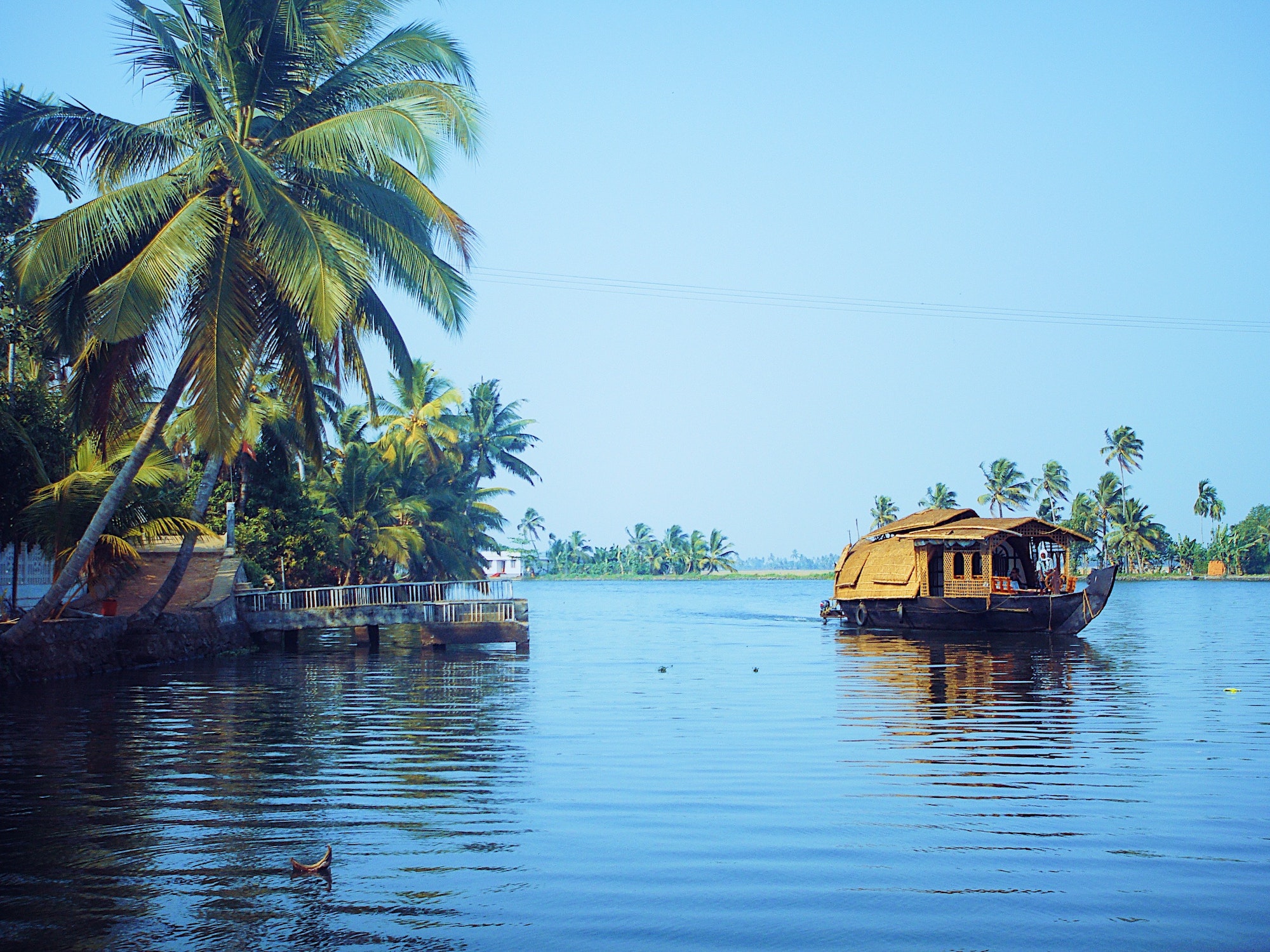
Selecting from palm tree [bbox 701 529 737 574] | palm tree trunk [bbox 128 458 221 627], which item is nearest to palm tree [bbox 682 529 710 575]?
palm tree [bbox 701 529 737 574]

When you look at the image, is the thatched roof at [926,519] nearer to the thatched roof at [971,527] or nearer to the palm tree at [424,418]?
the thatched roof at [971,527]

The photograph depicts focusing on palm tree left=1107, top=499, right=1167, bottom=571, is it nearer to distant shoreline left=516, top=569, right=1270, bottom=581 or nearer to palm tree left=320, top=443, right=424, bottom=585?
distant shoreline left=516, top=569, right=1270, bottom=581

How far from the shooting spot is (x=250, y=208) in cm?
1580

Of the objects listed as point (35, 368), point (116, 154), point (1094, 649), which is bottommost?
point (1094, 649)

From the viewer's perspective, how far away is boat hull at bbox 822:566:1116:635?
3169cm

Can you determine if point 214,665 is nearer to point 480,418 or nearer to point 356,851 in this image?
point 356,851

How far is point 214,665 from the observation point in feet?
79.4

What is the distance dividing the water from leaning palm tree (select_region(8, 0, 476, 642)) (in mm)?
5391

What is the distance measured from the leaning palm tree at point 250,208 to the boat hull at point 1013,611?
21554 mm

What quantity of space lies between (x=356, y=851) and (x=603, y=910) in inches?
81.0

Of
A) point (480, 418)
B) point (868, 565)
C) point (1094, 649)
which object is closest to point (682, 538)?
point (480, 418)

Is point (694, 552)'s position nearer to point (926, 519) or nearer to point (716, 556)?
point (716, 556)

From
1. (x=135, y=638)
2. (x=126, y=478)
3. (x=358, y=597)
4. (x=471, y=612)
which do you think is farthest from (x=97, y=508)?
(x=471, y=612)

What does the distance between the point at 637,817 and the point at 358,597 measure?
21046 millimetres
